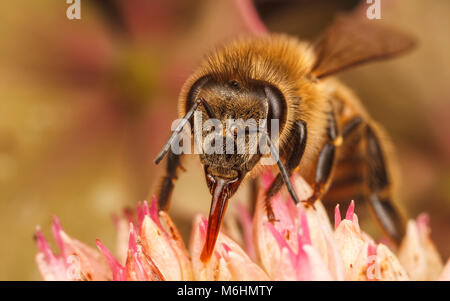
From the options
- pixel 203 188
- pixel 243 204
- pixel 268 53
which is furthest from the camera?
pixel 203 188

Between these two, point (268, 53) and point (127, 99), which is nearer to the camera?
point (268, 53)

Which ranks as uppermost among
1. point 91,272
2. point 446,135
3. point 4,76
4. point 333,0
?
point 333,0

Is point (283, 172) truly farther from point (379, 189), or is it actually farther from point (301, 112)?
point (379, 189)

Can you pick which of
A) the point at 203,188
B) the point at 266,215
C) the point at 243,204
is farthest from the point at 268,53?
the point at 203,188

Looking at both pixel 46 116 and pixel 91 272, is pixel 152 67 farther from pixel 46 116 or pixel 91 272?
pixel 91 272

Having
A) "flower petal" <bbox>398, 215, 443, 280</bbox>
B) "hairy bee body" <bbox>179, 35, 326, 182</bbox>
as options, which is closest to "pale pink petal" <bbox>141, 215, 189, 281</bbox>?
"hairy bee body" <bbox>179, 35, 326, 182</bbox>

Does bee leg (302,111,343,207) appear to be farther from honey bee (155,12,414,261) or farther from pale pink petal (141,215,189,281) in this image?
pale pink petal (141,215,189,281)

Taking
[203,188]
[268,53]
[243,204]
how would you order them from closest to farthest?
[268,53] < [243,204] < [203,188]
